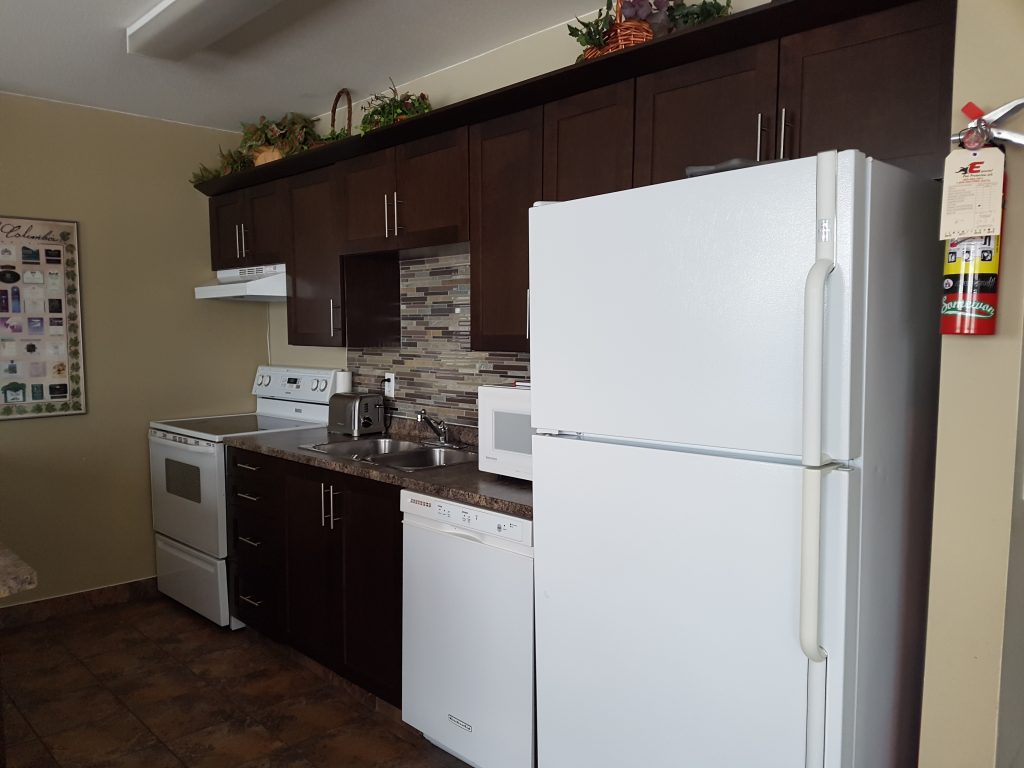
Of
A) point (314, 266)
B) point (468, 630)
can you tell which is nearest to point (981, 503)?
point (468, 630)

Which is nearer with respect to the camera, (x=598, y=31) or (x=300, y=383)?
(x=598, y=31)

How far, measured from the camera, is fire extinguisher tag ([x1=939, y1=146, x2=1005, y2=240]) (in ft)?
4.13

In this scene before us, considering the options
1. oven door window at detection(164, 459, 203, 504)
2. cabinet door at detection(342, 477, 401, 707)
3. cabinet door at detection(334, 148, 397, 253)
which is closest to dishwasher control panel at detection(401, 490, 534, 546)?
cabinet door at detection(342, 477, 401, 707)

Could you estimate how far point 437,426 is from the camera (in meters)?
3.25

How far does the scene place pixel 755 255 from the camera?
4.75ft

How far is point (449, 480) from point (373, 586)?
21.3 inches

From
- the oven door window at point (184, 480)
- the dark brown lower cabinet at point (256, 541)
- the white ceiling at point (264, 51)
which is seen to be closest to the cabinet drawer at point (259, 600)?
the dark brown lower cabinet at point (256, 541)

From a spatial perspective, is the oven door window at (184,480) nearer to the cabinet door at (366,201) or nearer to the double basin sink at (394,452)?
the double basin sink at (394,452)

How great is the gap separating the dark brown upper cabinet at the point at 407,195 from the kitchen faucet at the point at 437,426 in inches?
29.6

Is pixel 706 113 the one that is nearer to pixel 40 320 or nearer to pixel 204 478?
pixel 204 478

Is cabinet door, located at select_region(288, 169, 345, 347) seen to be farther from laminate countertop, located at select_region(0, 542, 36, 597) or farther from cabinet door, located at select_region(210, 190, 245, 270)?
laminate countertop, located at select_region(0, 542, 36, 597)

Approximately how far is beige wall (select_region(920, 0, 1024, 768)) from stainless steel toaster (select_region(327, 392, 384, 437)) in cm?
257

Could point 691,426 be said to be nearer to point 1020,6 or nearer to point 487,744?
point 1020,6

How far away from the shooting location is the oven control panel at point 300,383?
12.5 feet
